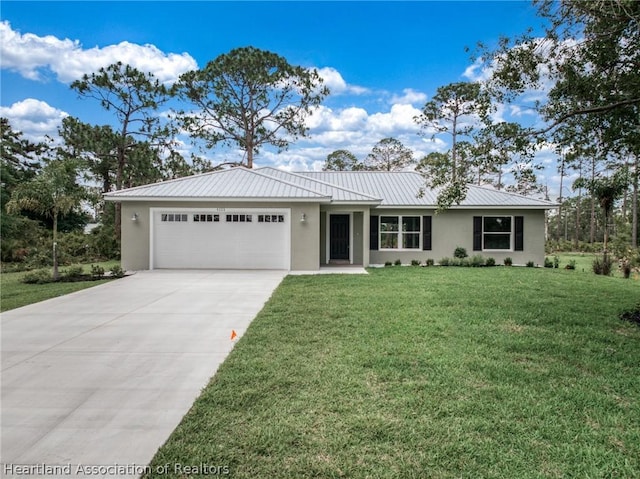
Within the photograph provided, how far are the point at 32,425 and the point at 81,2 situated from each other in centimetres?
1130

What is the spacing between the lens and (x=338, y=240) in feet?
54.5

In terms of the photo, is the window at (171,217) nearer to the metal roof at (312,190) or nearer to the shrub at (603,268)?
the metal roof at (312,190)

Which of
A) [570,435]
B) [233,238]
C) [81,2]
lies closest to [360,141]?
[233,238]

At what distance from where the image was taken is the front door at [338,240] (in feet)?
54.3

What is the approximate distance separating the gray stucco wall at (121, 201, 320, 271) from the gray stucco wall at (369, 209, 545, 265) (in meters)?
3.65

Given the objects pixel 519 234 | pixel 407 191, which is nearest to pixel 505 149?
pixel 407 191

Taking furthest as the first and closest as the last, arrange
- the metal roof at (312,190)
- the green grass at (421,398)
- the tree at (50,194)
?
the metal roof at (312,190), the tree at (50,194), the green grass at (421,398)

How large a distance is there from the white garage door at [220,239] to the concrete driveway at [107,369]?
15.2 ft

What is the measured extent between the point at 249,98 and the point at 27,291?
61.5ft

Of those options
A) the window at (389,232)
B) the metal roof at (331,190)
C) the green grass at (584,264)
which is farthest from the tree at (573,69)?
the green grass at (584,264)

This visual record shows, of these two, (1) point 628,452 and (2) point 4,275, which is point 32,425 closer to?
(1) point 628,452

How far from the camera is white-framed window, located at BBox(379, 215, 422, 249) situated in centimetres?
1655

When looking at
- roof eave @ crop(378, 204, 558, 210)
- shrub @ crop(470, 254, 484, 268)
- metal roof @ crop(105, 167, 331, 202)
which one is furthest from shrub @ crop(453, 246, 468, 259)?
metal roof @ crop(105, 167, 331, 202)

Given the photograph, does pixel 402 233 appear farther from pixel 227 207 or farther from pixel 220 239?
pixel 220 239
